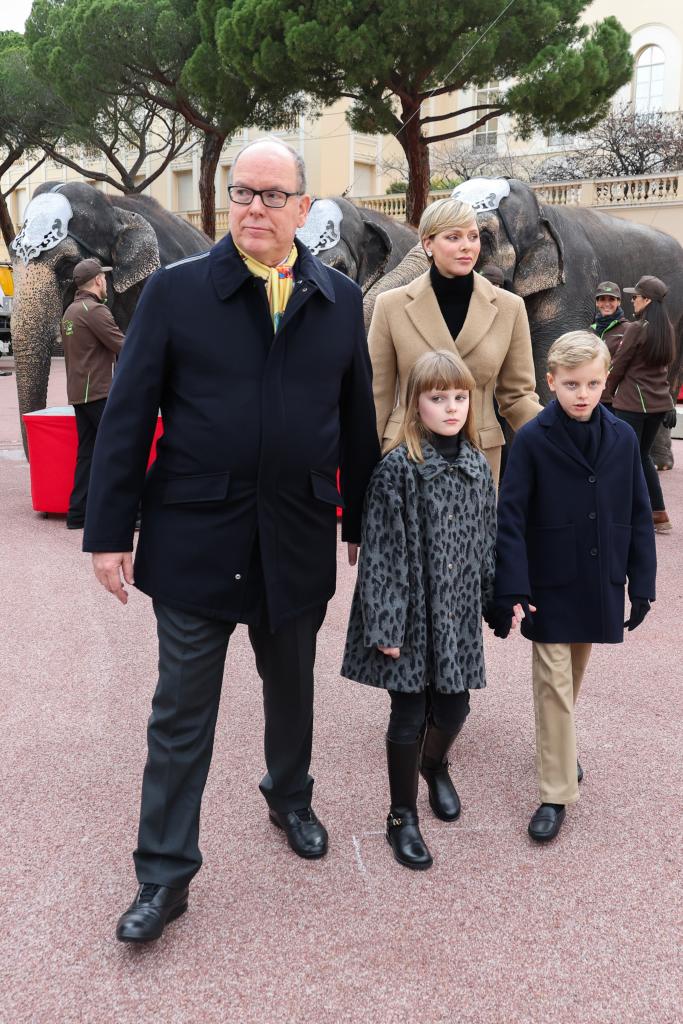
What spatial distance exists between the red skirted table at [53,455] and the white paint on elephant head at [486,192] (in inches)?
147

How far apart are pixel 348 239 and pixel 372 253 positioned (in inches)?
16.4

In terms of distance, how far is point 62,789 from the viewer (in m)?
3.56

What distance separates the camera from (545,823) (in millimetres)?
3275

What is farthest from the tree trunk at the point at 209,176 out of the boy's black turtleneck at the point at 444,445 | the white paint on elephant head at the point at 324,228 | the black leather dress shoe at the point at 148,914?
the black leather dress shoe at the point at 148,914

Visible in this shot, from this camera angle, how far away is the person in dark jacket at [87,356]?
24.1ft

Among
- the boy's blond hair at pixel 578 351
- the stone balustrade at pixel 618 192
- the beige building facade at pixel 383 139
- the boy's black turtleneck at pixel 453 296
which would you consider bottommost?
the boy's blond hair at pixel 578 351

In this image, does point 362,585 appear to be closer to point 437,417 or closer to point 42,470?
point 437,417

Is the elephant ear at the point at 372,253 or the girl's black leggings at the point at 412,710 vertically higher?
the elephant ear at the point at 372,253

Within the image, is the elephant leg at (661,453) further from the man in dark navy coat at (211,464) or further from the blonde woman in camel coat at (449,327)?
the man in dark navy coat at (211,464)

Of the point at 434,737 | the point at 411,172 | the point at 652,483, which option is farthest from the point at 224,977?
the point at 411,172

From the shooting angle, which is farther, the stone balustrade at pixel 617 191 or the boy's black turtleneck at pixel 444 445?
the stone balustrade at pixel 617 191

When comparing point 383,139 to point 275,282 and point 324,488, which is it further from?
point 324,488

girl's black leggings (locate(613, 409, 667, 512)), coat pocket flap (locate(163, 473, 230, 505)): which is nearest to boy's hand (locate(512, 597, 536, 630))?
coat pocket flap (locate(163, 473, 230, 505))

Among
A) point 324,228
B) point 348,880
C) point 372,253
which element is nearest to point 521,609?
point 348,880
